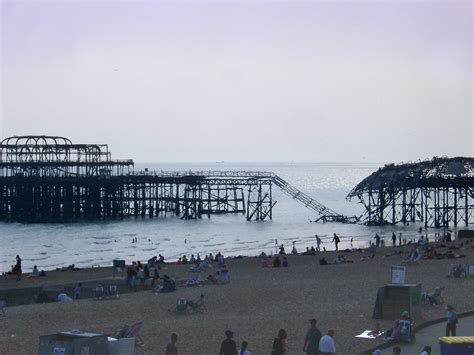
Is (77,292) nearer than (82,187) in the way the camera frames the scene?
Yes

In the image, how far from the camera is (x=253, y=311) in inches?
784

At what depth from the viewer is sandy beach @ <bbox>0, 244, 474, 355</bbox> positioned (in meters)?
16.3

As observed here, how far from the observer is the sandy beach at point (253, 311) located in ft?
53.5

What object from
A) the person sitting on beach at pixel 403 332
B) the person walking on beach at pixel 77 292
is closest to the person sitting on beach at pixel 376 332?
the person sitting on beach at pixel 403 332

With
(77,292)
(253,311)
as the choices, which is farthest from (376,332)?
(77,292)

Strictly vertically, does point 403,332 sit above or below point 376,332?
above

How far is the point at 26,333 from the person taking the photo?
707 inches

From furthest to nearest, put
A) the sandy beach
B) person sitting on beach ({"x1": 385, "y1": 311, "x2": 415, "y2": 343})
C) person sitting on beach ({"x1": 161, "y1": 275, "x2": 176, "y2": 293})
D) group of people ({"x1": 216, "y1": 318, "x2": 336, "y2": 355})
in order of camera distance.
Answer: person sitting on beach ({"x1": 161, "y1": 275, "x2": 176, "y2": 293}) → the sandy beach → person sitting on beach ({"x1": 385, "y1": 311, "x2": 415, "y2": 343}) → group of people ({"x1": 216, "y1": 318, "x2": 336, "y2": 355})

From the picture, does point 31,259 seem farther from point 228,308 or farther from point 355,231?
point 228,308

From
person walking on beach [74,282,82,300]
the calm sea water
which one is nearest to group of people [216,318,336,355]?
person walking on beach [74,282,82,300]

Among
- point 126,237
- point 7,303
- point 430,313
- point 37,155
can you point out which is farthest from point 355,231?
point 430,313

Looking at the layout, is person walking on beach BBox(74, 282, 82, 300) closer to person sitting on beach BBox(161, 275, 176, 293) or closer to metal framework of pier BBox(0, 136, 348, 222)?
person sitting on beach BBox(161, 275, 176, 293)

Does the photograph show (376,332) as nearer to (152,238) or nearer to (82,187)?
(152,238)

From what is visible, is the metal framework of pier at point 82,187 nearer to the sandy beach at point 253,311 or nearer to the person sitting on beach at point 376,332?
the sandy beach at point 253,311
